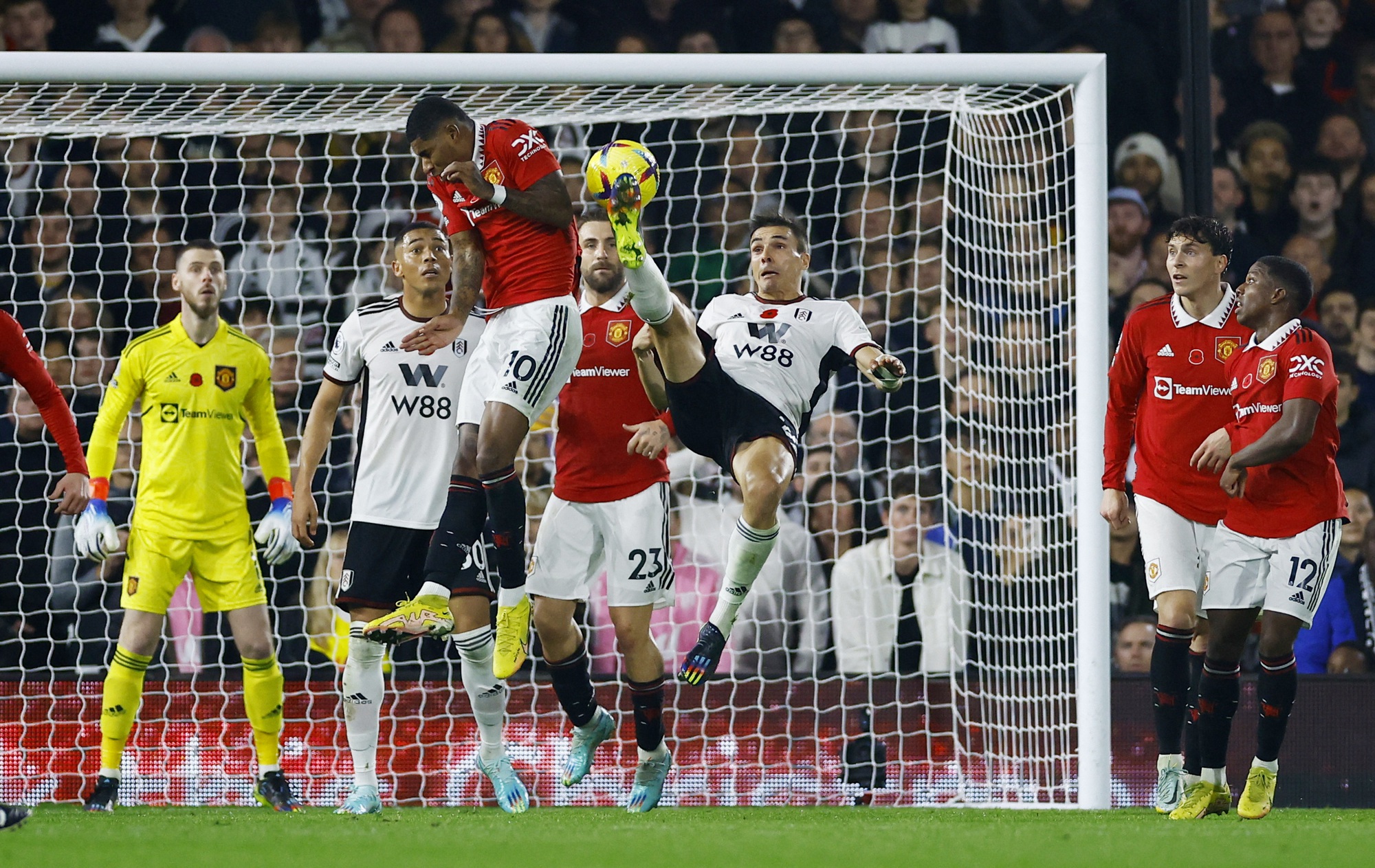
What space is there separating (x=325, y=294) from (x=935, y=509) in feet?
10.5

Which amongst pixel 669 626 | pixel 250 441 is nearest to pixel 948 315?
pixel 669 626

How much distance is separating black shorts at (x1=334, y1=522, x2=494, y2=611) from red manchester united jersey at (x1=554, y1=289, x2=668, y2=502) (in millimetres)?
497

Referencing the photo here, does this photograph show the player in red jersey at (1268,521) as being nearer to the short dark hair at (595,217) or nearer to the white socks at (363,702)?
the short dark hair at (595,217)

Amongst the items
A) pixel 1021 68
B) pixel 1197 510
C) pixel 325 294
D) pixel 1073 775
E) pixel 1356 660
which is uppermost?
pixel 1021 68

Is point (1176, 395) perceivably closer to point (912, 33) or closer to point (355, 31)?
point (912, 33)

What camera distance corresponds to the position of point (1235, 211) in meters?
9.30

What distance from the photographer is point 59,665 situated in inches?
319

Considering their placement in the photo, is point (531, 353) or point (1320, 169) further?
point (1320, 169)

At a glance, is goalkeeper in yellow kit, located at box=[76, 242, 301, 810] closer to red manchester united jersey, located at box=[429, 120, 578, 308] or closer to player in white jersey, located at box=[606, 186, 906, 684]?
red manchester united jersey, located at box=[429, 120, 578, 308]

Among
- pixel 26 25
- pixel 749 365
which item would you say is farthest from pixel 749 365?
pixel 26 25

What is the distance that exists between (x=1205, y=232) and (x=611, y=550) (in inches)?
99.0

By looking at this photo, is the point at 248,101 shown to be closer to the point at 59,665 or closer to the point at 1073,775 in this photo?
the point at 59,665

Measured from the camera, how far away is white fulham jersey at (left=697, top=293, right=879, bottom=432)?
596cm

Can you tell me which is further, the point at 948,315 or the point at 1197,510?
the point at 948,315
